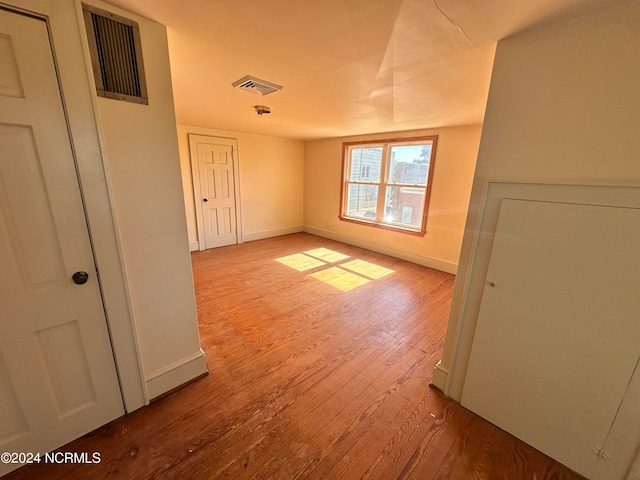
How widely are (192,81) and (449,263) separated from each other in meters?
3.86

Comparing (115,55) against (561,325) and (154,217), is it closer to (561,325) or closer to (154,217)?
(154,217)

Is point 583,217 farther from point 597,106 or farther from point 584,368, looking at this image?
point 584,368

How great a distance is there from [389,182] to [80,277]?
416 cm

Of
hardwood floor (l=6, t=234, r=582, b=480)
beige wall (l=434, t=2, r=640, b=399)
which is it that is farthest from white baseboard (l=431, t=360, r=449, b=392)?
beige wall (l=434, t=2, r=640, b=399)

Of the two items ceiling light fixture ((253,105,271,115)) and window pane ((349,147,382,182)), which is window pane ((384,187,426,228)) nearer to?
window pane ((349,147,382,182))

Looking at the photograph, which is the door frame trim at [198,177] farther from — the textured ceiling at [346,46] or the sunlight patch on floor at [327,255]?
the textured ceiling at [346,46]

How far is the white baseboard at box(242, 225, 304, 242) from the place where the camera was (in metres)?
5.27

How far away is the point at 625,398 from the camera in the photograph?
1108mm

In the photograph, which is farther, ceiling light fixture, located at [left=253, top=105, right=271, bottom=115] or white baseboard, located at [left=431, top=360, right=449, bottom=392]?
ceiling light fixture, located at [left=253, top=105, right=271, bottom=115]

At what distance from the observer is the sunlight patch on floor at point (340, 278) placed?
10.8 ft

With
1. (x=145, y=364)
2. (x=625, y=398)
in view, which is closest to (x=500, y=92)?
(x=625, y=398)

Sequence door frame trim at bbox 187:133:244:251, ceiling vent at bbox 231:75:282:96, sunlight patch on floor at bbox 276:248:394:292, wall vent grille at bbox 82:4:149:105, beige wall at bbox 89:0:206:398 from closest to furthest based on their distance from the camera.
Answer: wall vent grille at bbox 82:4:149:105 < beige wall at bbox 89:0:206:398 < ceiling vent at bbox 231:75:282:96 < sunlight patch on floor at bbox 276:248:394:292 < door frame trim at bbox 187:133:244:251

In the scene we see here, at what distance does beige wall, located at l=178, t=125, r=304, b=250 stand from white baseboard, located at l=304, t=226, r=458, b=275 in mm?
776

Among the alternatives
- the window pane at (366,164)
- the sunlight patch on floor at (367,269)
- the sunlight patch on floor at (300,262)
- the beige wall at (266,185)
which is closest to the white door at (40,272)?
the sunlight patch on floor at (300,262)
